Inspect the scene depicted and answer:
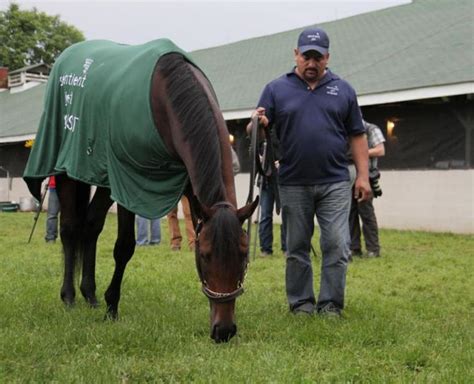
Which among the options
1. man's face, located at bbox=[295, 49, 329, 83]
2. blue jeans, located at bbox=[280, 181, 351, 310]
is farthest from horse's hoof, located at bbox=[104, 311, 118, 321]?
man's face, located at bbox=[295, 49, 329, 83]

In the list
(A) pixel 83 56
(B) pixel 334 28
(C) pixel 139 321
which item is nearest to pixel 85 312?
(C) pixel 139 321

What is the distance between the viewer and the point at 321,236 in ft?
16.9

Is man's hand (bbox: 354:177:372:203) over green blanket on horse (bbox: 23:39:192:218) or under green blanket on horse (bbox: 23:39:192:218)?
under

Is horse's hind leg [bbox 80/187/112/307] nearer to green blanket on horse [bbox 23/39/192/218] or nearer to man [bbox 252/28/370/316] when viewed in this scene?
green blanket on horse [bbox 23/39/192/218]

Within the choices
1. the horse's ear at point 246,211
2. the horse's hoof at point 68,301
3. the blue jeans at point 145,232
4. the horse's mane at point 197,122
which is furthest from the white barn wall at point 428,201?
the horse's ear at point 246,211

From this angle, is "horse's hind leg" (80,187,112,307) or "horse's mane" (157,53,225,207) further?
"horse's hind leg" (80,187,112,307)

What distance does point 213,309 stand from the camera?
12.2 ft

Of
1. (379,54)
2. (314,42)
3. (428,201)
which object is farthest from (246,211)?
(379,54)

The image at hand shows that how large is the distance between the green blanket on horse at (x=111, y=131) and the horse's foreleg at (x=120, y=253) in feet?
1.03

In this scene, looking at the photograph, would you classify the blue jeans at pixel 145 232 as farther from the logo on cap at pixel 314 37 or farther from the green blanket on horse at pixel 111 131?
the logo on cap at pixel 314 37

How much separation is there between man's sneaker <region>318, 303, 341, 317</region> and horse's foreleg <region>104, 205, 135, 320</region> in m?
1.56

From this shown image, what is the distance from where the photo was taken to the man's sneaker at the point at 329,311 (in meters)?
4.96

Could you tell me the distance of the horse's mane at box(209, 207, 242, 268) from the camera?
11.8 ft

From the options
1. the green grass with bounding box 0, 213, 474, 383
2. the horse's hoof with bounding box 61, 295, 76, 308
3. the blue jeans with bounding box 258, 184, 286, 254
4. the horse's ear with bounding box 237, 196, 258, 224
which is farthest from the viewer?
the blue jeans with bounding box 258, 184, 286, 254
